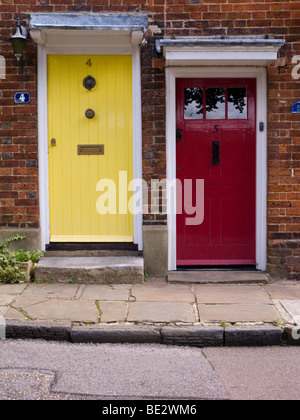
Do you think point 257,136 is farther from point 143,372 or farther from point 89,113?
point 143,372

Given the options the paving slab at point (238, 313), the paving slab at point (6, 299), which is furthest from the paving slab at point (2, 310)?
the paving slab at point (238, 313)

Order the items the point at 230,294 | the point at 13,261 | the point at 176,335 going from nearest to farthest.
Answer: the point at 176,335 < the point at 230,294 < the point at 13,261

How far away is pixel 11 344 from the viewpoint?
4457 mm

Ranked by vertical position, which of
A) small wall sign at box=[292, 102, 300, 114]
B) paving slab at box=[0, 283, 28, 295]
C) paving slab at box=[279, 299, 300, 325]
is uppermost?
small wall sign at box=[292, 102, 300, 114]

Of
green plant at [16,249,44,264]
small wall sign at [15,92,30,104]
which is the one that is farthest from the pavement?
small wall sign at [15,92,30,104]

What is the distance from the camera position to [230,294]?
5699 millimetres

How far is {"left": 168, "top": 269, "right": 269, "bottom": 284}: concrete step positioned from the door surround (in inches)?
25.7

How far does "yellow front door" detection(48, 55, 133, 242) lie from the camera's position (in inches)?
257

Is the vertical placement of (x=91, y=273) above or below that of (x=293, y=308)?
above

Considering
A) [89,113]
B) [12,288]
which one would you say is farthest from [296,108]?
[12,288]

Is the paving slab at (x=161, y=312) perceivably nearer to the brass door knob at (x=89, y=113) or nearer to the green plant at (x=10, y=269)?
the green plant at (x=10, y=269)

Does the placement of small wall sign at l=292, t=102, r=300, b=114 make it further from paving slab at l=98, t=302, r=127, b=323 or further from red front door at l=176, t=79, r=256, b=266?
paving slab at l=98, t=302, r=127, b=323

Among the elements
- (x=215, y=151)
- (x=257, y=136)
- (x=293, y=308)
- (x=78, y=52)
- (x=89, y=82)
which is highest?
(x=78, y=52)

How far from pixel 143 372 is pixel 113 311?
1.24 metres
